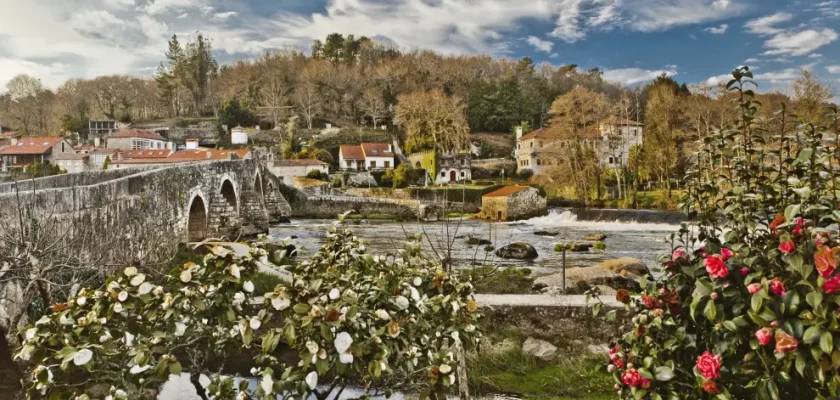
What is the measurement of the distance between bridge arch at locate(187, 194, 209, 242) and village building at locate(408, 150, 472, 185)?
34.2 m

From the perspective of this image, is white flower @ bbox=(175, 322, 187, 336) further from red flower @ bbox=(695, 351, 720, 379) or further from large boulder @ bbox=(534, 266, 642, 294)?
large boulder @ bbox=(534, 266, 642, 294)

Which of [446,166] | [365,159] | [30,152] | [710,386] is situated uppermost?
[30,152]

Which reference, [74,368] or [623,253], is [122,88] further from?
[74,368]

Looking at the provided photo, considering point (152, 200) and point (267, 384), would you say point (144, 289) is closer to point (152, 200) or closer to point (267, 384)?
point (267, 384)

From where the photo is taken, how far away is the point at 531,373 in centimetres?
855

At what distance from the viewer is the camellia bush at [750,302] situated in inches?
102

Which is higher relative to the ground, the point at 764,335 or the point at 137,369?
the point at 764,335

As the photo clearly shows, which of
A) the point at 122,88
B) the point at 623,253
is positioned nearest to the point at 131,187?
the point at 623,253

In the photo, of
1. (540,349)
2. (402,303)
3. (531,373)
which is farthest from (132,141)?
(402,303)

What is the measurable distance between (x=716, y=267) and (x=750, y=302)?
0.23 meters

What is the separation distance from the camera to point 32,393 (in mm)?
3361

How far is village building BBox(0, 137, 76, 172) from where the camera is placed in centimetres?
6575

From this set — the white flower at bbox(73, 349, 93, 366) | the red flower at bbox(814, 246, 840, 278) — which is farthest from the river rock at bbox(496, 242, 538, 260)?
the white flower at bbox(73, 349, 93, 366)

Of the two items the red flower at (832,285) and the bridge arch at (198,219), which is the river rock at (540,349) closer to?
the red flower at (832,285)
